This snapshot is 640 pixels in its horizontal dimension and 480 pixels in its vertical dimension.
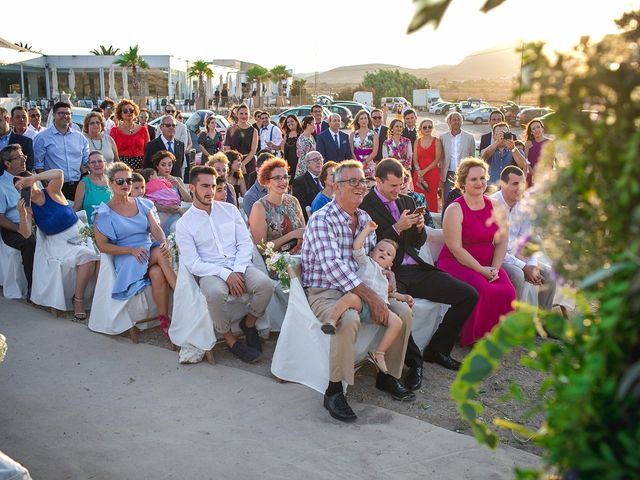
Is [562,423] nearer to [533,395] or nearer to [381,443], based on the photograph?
[381,443]

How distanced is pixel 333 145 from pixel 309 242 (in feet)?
18.9

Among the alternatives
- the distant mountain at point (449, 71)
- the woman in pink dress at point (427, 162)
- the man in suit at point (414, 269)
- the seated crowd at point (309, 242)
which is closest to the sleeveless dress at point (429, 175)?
the woman in pink dress at point (427, 162)

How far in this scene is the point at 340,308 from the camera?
180 inches

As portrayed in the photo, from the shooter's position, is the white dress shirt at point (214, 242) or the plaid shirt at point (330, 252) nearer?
the plaid shirt at point (330, 252)

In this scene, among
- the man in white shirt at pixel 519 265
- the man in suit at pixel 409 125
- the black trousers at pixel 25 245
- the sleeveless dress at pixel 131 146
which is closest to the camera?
the man in white shirt at pixel 519 265

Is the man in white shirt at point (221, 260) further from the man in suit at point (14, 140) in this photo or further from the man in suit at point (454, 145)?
the man in suit at point (454, 145)

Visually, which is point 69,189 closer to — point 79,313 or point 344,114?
point 79,313

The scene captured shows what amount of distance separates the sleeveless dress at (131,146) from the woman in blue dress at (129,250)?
3.27m

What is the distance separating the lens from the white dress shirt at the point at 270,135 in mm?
11688

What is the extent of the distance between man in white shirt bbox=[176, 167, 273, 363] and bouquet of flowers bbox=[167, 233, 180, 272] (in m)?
0.33

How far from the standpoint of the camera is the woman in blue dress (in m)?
5.98

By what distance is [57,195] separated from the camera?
668cm

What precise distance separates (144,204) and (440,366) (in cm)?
319

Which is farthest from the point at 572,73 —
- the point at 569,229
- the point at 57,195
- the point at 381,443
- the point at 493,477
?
the point at 57,195
